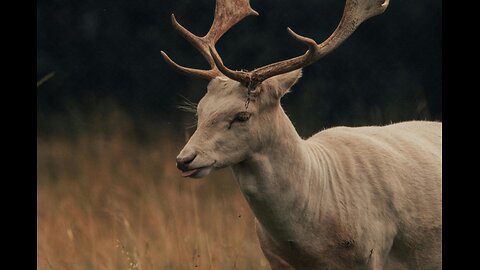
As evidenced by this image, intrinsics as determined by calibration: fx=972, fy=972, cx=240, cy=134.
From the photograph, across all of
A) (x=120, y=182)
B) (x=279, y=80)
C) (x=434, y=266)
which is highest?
(x=279, y=80)

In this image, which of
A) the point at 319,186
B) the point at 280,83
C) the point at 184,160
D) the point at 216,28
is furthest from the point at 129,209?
the point at 184,160

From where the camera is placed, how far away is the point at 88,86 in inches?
290

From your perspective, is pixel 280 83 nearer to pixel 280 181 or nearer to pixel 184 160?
pixel 280 181

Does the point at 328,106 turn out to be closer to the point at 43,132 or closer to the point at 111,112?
the point at 111,112

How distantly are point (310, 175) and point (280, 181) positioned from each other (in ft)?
0.70

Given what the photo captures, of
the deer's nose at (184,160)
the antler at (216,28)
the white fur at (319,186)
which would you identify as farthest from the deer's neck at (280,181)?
the antler at (216,28)

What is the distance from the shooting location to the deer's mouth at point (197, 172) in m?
4.26

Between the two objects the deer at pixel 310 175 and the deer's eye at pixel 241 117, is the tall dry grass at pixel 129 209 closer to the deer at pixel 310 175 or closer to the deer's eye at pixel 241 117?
the deer at pixel 310 175

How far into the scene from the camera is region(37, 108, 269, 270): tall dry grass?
5875 mm

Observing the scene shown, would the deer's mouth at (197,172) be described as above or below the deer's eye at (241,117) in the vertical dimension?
below

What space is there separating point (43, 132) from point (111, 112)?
1.79 ft

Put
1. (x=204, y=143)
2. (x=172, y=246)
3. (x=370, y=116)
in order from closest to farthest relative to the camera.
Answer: (x=204, y=143)
(x=172, y=246)
(x=370, y=116)

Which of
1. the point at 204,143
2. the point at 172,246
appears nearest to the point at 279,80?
the point at 204,143

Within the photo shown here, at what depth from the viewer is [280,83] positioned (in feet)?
15.1
